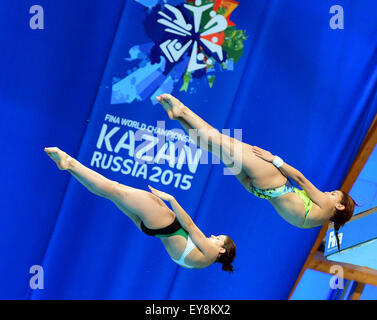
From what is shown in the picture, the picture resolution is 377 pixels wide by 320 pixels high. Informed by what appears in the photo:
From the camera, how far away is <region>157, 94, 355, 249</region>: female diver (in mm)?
4062

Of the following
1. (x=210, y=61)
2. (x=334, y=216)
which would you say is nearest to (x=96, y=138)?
(x=210, y=61)

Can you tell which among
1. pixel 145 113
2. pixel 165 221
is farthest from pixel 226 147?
pixel 145 113

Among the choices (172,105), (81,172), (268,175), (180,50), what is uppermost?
(180,50)

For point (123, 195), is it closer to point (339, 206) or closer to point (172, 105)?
point (172, 105)

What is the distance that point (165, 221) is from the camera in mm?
3988

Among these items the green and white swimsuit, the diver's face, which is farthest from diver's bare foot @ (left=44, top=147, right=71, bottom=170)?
the diver's face

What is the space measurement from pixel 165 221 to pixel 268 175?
87 cm

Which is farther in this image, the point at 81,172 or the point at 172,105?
the point at 172,105

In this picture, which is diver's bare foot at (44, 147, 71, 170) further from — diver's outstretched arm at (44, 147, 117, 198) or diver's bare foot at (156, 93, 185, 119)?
diver's bare foot at (156, 93, 185, 119)

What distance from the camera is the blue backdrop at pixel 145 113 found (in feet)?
16.3

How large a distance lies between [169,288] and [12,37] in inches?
115

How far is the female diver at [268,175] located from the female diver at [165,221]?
1.74ft
